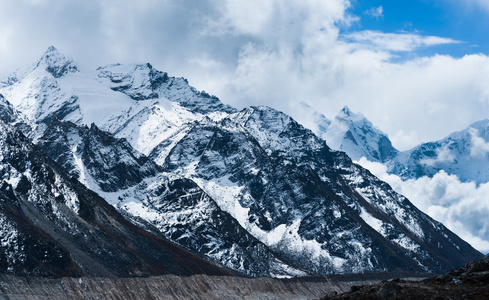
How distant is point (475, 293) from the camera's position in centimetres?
7388

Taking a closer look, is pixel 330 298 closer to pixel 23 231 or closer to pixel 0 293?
pixel 0 293

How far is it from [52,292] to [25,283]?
7216 mm

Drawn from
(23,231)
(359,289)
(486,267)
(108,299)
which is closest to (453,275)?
(486,267)

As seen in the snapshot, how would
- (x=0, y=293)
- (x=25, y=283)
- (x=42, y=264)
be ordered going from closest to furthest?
1. (x=0, y=293)
2. (x=25, y=283)
3. (x=42, y=264)

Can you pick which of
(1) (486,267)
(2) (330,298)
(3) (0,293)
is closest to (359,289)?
(2) (330,298)

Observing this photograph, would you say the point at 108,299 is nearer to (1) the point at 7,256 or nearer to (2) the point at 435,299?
(1) the point at 7,256

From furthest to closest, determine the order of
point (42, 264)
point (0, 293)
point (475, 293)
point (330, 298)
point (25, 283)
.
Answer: point (42, 264)
point (25, 283)
point (0, 293)
point (330, 298)
point (475, 293)

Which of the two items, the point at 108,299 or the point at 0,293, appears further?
the point at 108,299

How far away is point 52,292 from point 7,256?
14758 millimetres

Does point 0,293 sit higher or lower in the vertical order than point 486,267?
lower

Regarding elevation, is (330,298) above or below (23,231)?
below

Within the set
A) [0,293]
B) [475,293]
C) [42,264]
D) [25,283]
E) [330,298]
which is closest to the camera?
[475,293]

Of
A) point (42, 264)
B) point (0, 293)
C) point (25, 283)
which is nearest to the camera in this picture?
point (0, 293)

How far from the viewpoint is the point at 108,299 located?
636 feet
